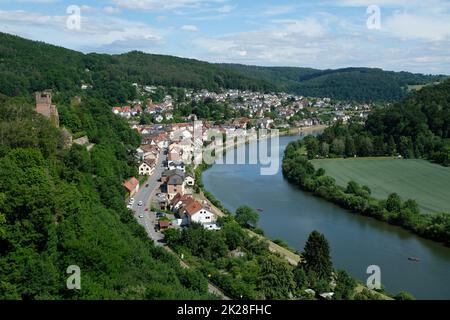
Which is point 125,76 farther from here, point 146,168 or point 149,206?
point 149,206

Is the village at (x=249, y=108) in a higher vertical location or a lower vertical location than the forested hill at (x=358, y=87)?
lower

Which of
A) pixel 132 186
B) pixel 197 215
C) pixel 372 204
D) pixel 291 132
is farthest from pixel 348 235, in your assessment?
pixel 291 132

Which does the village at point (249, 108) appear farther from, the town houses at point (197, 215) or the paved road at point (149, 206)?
the town houses at point (197, 215)

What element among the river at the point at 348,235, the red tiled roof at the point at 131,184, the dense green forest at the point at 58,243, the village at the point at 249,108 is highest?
the village at the point at 249,108

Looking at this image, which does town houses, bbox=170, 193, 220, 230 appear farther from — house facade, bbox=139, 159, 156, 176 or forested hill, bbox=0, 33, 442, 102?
forested hill, bbox=0, 33, 442, 102

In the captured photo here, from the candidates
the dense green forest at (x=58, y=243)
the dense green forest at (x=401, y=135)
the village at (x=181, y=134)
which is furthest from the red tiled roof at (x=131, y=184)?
the dense green forest at (x=401, y=135)
